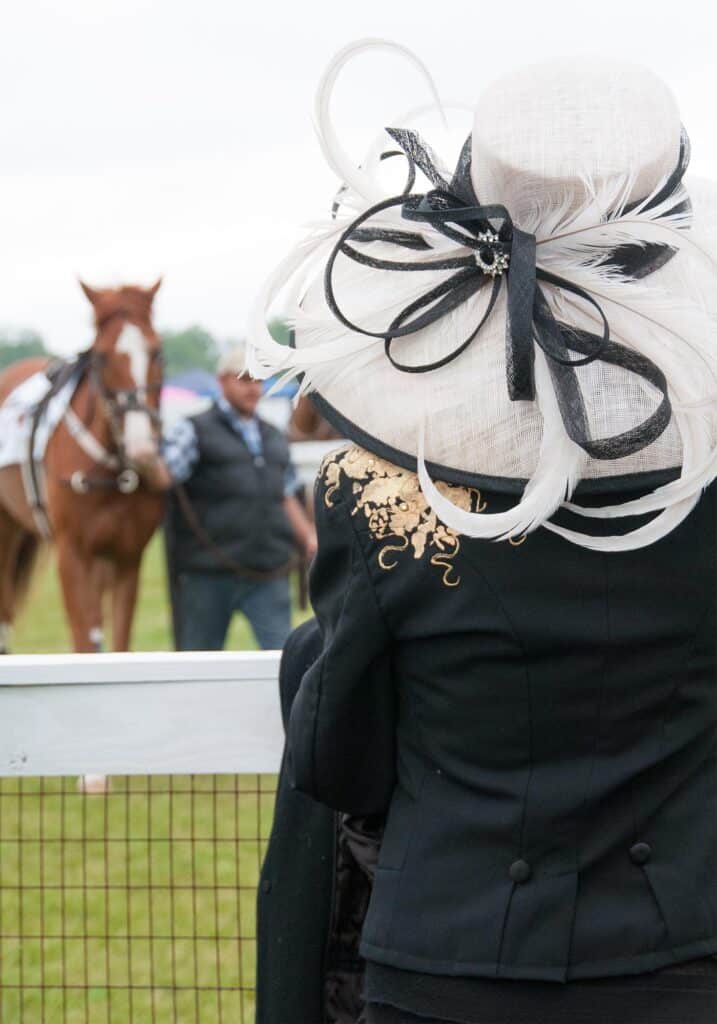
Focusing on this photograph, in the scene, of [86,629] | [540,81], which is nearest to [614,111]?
[540,81]

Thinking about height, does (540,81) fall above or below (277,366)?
above

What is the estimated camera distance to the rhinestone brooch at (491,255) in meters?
1.63

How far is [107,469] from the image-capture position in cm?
729

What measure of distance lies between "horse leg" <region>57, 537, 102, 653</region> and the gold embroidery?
18.6ft

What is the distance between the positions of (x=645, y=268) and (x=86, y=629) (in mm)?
5946

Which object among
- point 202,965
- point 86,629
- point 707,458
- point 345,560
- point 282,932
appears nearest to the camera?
point 707,458

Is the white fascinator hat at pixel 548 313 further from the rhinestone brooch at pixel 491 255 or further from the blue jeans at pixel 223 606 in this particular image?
the blue jeans at pixel 223 606

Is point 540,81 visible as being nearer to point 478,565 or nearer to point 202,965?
point 478,565

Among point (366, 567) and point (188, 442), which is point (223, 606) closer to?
point (188, 442)

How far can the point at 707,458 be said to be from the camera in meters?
1.57

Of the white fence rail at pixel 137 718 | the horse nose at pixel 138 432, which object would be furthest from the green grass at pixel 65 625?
the white fence rail at pixel 137 718

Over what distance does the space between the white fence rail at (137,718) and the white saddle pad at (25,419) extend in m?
5.25

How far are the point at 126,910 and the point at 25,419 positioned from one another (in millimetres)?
4951

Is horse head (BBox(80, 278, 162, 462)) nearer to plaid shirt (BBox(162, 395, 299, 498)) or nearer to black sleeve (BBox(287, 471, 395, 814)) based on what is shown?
plaid shirt (BBox(162, 395, 299, 498))
